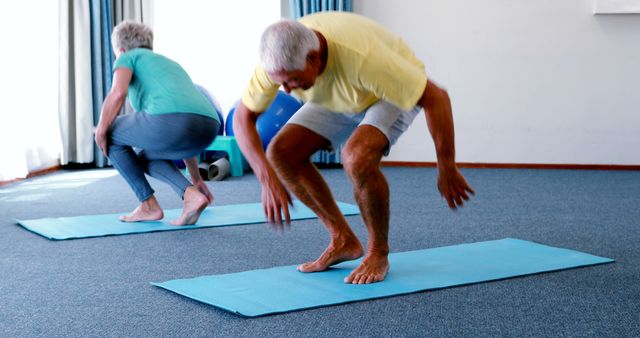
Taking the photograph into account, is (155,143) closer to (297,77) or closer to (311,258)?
(311,258)

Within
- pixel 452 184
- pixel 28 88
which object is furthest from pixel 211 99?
pixel 452 184

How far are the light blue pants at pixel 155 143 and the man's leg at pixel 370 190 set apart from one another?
52.1 inches

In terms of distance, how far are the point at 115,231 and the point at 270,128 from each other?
2.31 meters

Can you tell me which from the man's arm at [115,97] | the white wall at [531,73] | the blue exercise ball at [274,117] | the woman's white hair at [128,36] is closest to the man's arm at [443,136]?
the man's arm at [115,97]

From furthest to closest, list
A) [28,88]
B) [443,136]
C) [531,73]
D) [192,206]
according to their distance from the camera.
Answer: [531,73]
[28,88]
[192,206]
[443,136]

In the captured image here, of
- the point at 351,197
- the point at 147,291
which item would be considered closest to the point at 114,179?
the point at 351,197

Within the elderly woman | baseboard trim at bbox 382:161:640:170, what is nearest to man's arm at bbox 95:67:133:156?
the elderly woman

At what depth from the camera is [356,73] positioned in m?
2.62

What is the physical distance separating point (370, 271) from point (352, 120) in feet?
1.76

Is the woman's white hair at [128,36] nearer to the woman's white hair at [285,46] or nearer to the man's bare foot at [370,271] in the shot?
the woman's white hair at [285,46]

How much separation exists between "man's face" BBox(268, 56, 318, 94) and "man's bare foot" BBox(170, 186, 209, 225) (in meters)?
1.46

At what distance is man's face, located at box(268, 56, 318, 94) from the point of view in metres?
2.49

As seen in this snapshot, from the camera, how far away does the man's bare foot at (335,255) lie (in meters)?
2.98

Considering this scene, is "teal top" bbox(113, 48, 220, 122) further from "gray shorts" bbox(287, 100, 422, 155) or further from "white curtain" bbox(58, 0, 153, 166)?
"white curtain" bbox(58, 0, 153, 166)
